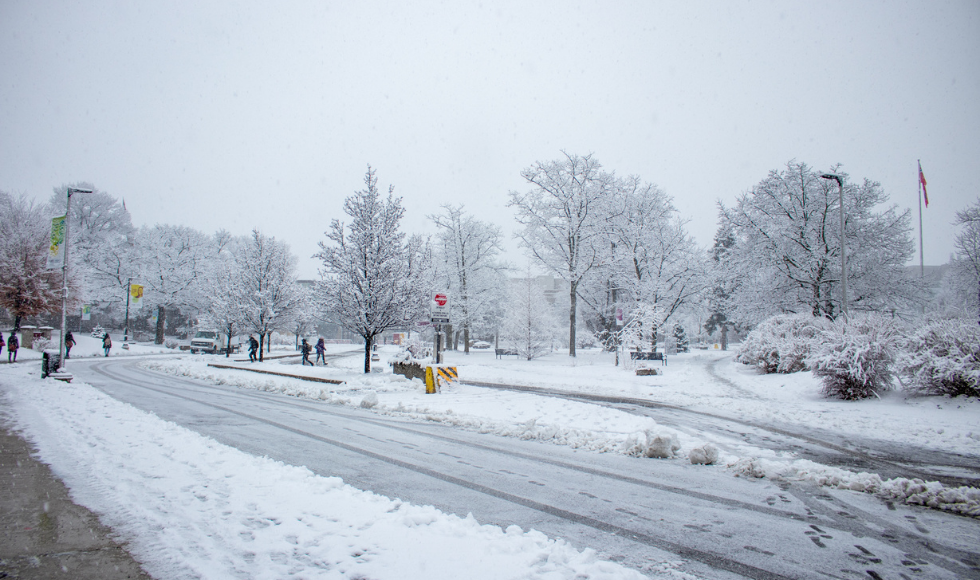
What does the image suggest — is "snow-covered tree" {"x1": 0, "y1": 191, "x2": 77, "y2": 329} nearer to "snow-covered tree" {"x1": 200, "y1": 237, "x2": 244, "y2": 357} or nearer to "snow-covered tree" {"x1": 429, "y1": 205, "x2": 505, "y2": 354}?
"snow-covered tree" {"x1": 200, "y1": 237, "x2": 244, "y2": 357}

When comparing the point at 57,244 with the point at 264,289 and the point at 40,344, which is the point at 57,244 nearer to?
the point at 264,289

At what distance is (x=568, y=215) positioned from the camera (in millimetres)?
29453

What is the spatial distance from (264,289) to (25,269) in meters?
16.7

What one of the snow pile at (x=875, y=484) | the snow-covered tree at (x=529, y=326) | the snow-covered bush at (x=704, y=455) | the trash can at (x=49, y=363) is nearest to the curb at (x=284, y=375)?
the trash can at (x=49, y=363)

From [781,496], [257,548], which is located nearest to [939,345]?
[781,496]

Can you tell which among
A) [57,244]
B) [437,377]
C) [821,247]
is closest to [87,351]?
[57,244]

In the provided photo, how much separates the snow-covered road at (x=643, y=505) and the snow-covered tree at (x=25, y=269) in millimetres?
34455

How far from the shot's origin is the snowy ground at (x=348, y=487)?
3393 millimetres

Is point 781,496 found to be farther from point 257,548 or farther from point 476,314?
point 476,314

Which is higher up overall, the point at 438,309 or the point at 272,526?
the point at 438,309

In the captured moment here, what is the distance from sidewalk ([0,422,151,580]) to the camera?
3207 millimetres

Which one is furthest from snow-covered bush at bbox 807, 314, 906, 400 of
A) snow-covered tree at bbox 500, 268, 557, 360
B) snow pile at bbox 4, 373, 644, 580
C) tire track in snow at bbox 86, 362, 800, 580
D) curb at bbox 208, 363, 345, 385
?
snow-covered tree at bbox 500, 268, 557, 360

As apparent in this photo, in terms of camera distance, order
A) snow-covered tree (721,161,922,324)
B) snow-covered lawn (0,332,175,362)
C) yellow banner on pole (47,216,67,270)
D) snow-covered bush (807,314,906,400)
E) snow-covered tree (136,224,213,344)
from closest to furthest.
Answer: snow-covered bush (807,314,906,400) → yellow banner on pole (47,216,67,270) → snow-covered tree (721,161,922,324) → snow-covered lawn (0,332,175,362) → snow-covered tree (136,224,213,344)

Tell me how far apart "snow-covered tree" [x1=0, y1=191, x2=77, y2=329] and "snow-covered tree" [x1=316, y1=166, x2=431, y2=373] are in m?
24.7
